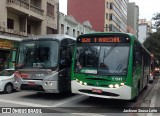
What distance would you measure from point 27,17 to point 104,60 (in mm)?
21737

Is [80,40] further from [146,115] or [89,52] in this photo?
[146,115]

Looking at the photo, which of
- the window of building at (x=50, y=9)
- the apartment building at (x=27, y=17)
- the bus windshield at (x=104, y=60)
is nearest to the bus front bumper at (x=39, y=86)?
the bus windshield at (x=104, y=60)

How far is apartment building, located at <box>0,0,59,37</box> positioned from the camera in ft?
89.0

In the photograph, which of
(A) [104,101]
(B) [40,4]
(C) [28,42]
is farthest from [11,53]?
(A) [104,101]

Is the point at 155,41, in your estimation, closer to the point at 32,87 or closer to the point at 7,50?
the point at 7,50

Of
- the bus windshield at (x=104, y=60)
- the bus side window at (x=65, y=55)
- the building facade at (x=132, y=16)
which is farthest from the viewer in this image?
the building facade at (x=132, y=16)

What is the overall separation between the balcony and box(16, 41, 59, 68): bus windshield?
14938mm

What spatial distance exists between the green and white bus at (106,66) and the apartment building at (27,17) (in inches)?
639

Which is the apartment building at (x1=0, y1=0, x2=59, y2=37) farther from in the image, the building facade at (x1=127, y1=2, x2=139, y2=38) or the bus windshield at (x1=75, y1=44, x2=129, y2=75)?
the building facade at (x1=127, y1=2, x2=139, y2=38)

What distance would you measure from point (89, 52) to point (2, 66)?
59.3 feet

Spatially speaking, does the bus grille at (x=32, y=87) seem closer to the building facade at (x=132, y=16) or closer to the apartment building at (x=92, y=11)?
the apartment building at (x=92, y=11)

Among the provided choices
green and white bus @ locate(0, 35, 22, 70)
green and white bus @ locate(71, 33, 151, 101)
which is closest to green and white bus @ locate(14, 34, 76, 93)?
green and white bus @ locate(71, 33, 151, 101)

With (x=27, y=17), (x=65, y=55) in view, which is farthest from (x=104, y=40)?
(x=27, y=17)

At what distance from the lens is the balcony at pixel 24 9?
90.8 ft
